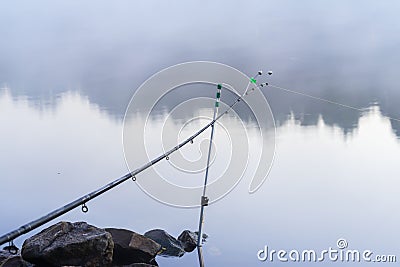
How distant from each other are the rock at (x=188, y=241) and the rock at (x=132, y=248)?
329 millimetres

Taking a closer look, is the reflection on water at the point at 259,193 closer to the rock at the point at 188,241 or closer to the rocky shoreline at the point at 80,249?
the rock at the point at 188,241

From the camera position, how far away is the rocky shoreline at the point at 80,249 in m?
3.10

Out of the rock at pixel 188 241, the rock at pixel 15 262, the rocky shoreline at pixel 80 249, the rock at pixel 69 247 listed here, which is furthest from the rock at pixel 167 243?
the rock at pixel 15 262

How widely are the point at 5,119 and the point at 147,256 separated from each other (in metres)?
7.87

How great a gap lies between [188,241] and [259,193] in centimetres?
146

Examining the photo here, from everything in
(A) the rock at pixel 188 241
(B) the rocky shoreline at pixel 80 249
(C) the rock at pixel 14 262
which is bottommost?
(A) the rock at pixel 188 241

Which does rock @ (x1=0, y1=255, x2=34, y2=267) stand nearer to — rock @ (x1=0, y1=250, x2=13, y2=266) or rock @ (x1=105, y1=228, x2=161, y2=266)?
rock @ (x1=0, y1=250, x2=13, y2=266)

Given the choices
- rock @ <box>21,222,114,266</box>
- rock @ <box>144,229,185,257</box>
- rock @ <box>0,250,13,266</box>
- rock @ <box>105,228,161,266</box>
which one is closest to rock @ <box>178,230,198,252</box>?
rock @ <box>144,229,185,257</box>

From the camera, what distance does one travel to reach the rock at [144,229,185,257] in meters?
3.83

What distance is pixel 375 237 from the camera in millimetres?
4309

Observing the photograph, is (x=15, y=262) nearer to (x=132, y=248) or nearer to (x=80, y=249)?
(x=80, y=249)

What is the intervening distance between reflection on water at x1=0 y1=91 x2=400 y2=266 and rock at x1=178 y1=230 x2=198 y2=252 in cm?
10

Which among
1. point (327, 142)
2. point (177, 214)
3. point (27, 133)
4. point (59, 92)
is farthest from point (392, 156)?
point (59, 92)

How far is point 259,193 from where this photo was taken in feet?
17.5
